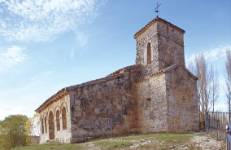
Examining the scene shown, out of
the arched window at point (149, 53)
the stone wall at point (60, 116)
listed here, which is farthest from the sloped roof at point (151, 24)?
the stone wall at point (60, 116)

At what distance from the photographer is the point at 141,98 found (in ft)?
66.5

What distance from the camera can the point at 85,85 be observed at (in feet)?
62.0

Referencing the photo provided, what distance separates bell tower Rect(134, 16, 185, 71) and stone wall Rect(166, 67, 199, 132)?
1.30 metres

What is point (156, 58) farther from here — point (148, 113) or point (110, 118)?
point (110, 118)

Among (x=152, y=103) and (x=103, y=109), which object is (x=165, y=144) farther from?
(x=103, y=109)

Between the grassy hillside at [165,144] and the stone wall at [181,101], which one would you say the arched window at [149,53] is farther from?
the grassy hillside at [165,144]

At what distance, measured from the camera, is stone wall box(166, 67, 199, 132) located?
60.6ft

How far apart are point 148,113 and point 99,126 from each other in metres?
3.12

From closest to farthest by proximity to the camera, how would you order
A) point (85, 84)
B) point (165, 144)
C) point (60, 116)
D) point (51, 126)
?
1. point (165, 144)
2. point (85, 84)
3. point (60, 116)
4. point (51, 126)

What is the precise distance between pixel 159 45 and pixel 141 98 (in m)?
3.53

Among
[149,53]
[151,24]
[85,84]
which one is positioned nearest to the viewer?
[85,84]

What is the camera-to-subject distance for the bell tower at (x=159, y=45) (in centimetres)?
2003

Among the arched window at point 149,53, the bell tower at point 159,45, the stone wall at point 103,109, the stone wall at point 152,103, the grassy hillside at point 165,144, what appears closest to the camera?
the grassy hillside at point 165,144

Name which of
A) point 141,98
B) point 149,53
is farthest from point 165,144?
point 149,53
